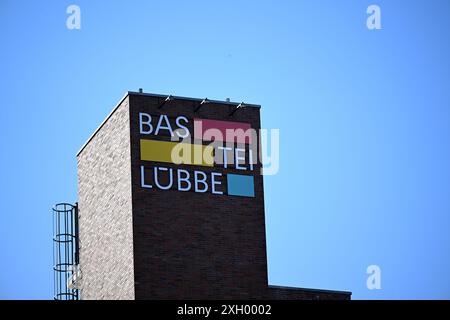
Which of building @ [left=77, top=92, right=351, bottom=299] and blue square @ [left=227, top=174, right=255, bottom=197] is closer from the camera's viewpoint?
building @ [left=77, top=92, right=351, bottom=299]

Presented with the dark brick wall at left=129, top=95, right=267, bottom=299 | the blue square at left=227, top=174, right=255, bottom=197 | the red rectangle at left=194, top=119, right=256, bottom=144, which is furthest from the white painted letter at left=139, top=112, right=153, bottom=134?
the blue square at left=227, top=174, right=255, bottom=197

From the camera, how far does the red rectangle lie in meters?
87.8

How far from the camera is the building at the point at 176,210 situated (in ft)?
278

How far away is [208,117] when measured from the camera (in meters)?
88.1

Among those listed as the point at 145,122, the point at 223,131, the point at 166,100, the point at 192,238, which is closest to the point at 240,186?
the point at 223,131

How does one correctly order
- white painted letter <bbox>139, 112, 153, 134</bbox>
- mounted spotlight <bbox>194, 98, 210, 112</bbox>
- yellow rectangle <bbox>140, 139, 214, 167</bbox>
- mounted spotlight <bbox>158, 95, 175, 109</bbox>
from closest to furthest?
yellow rectangle <bbox>140, 139, 214, 167</bbox>, white painted letter <bbox>139, 112, 153, 134</bbox>, mounted spotlight <bbox>158, 95, 175, 109</bbox>, mounted spotlight <bbox>194, 98, 210, 112</bbox>

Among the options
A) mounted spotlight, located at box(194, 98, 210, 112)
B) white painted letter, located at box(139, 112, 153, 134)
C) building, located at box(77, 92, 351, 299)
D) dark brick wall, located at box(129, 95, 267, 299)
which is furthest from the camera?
mounted spotlight, located at box(194, 98, 210, 112)

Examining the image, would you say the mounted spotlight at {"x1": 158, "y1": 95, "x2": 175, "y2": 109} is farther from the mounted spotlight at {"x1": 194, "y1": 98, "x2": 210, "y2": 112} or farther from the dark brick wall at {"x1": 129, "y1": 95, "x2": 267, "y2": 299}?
the mounted spotlight at {"x1": 194, "y1": 98, "x2": 210, "y2": 112}

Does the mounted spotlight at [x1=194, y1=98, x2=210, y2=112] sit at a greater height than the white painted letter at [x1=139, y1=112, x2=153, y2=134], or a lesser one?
greater

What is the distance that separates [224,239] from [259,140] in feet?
19.6

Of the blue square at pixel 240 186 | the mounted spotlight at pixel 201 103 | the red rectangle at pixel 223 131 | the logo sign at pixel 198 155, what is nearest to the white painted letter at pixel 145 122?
the logo sign at pixel 198 155

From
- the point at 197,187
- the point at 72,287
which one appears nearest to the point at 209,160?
the point at 197,187
